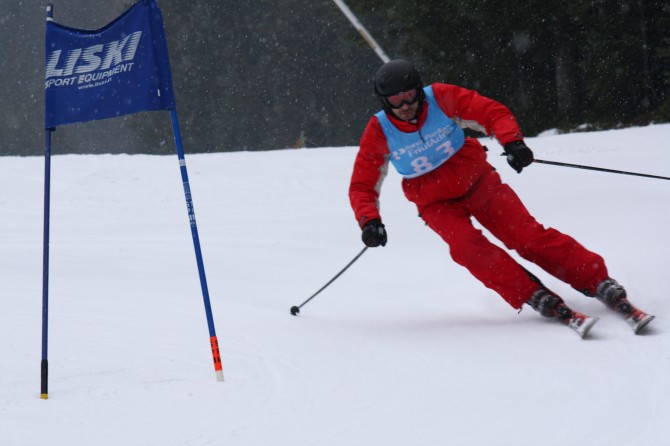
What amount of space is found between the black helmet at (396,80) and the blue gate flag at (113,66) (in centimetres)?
134

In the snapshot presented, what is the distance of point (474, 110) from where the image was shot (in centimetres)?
486

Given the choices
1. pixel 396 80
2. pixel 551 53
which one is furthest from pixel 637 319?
pixel 551 53

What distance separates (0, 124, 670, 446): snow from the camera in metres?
3.07

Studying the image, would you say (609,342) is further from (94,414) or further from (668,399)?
(94,414)

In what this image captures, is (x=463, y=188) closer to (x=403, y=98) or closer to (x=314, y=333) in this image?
(x=403, y=98)

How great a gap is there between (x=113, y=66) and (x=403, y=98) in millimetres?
1635

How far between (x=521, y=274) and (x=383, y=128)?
1.14 metres

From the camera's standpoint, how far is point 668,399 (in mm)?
3109

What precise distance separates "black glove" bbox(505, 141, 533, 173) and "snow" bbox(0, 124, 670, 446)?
0.88 metres

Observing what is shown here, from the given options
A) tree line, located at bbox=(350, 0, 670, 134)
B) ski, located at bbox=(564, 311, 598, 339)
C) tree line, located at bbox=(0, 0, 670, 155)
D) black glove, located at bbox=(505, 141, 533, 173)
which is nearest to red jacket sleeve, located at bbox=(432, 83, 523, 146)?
black glove, located at bbox=(505, 141, 533, 173)

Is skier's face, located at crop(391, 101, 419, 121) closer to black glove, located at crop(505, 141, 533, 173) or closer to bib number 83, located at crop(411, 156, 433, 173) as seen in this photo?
bib number 83, located at crop(411, 156, 433, 173)

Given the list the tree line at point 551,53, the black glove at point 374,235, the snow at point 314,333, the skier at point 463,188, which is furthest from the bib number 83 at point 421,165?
the tree line at point 551,53

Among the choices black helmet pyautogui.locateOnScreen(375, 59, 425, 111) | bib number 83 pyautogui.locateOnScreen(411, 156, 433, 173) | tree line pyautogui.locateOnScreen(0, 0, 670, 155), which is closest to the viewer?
black helmet pyautogui.locateOnScreen(375, 59, 425, 111)

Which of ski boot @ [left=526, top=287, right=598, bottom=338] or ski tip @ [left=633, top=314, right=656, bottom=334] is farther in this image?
ski boot @ [left=526, top=287, right=598, bottom=338]
